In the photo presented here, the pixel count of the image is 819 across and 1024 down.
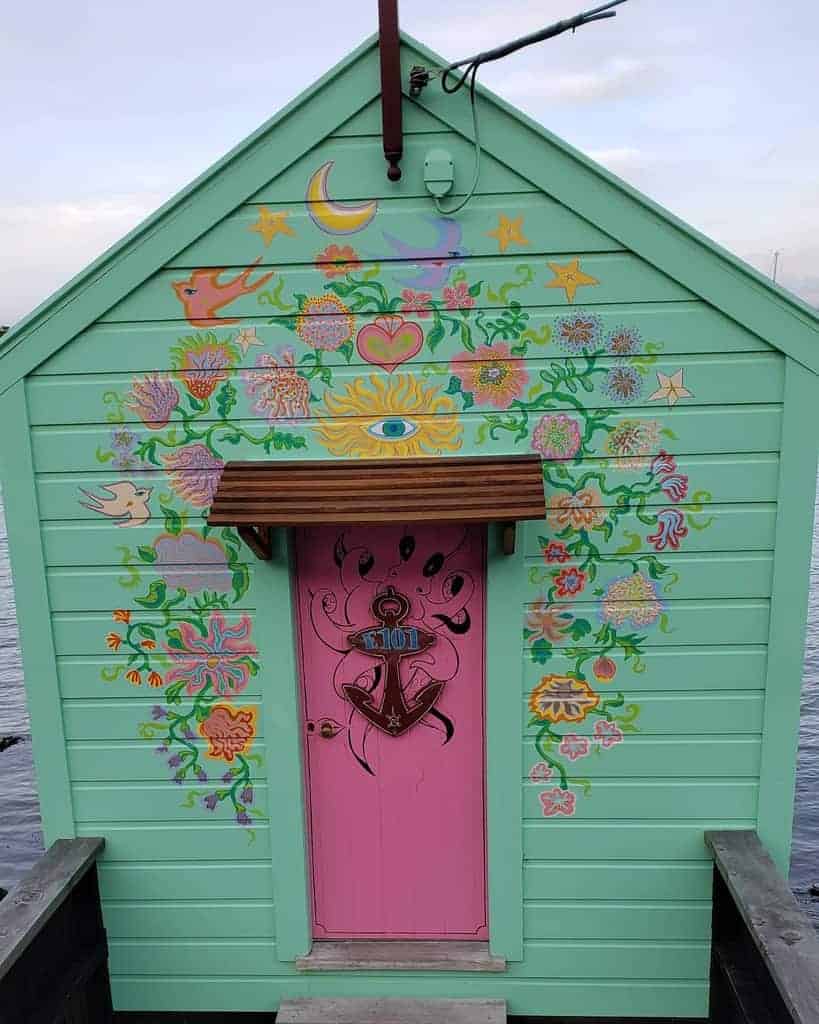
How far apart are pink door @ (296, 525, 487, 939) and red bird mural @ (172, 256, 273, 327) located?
34.2 inches

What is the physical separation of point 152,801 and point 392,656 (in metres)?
1.12

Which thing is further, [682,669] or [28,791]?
[28,791]

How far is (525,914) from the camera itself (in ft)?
9.93

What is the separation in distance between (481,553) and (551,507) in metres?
0.32

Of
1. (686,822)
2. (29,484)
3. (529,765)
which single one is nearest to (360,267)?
(29,484)

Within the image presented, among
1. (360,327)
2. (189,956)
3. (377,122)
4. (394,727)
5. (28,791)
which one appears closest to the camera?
(377,122)

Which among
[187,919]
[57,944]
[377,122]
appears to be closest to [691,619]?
[377,122]

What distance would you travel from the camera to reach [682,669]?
9.34 feet

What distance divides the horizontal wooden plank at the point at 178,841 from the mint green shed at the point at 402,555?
0.04 feet

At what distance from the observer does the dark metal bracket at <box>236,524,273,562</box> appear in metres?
2.64

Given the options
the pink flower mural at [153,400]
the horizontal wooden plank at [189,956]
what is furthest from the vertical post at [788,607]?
the pink flower mural at [153,400]

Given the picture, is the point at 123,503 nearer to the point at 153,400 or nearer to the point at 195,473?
the point at 195,473

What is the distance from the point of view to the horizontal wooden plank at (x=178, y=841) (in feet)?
10.0

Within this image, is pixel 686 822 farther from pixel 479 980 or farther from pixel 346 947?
pixel 346 947
